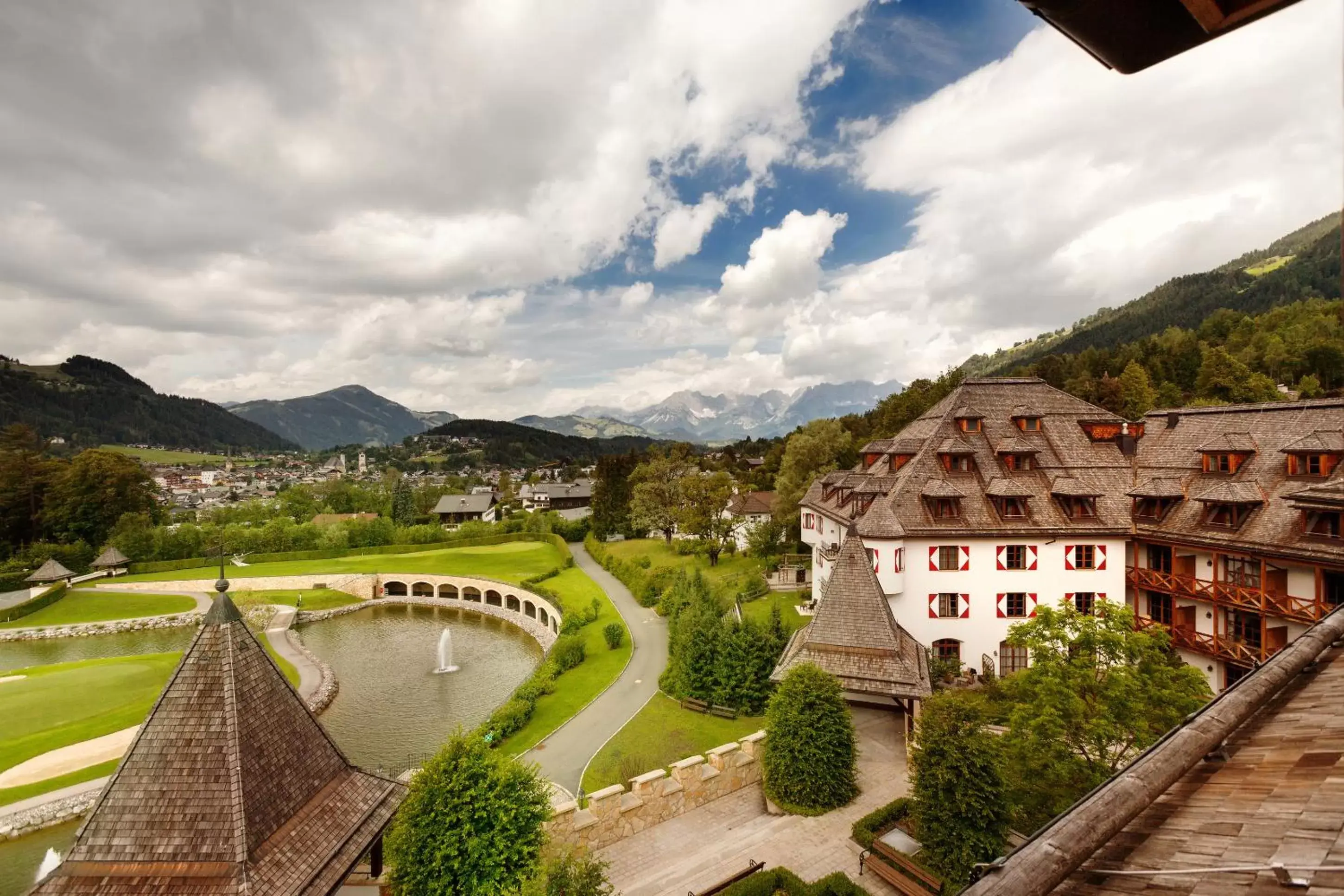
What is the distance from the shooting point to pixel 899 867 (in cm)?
1261

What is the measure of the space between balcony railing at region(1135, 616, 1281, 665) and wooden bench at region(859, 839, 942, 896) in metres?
12.0

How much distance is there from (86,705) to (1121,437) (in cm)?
4757

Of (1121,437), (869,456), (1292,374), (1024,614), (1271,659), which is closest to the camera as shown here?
(1271,659)

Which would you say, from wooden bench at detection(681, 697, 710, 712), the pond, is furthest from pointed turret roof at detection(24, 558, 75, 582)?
wooden bench at detection(681, 697, 710, 712)

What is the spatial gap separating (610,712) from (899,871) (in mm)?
13047

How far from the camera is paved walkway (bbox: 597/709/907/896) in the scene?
43.7ft

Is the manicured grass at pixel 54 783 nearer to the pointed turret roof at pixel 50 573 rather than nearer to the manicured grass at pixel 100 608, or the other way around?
the manicured grass at pixel 100 608

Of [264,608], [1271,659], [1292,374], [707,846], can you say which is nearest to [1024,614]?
[707,846]

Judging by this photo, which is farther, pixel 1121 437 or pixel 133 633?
pixel 133 633

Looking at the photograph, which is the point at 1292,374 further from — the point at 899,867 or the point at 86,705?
the point at 86,705

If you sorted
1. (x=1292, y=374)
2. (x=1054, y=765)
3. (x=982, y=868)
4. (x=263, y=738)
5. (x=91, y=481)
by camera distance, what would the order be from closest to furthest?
1. (x=982, y=868)
2. (x=263, y=738)
3. (x=1054, y=765)
4. (x=1292, y=374)
5. (x=91, y=481)

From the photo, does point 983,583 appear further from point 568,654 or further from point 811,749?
point 568,654

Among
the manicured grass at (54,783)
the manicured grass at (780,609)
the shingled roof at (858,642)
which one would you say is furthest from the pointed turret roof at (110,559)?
the shingled roof at (858,642)

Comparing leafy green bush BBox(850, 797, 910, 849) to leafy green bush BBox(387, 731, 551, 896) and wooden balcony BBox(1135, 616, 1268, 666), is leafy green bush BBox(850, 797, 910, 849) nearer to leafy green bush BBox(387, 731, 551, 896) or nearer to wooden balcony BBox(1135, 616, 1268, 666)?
leafy green bush BBox(387, 731, 551, 896)
